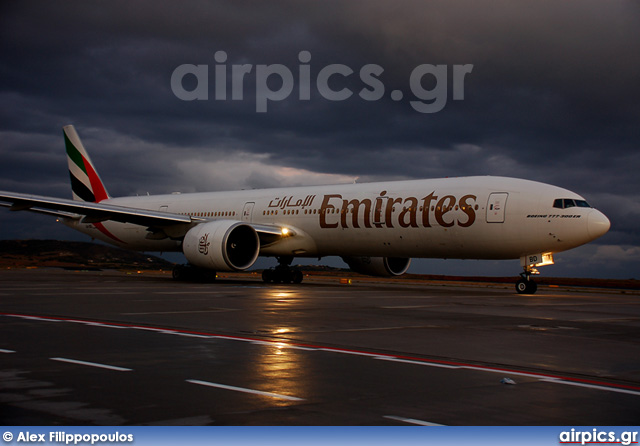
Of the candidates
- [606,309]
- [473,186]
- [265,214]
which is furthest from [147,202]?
[606,309]

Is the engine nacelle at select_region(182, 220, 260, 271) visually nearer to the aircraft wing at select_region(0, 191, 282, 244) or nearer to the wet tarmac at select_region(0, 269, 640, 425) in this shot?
the aircraft wing at select_region(0, 191, 282, 244)

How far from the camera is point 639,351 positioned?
9422 millimetres

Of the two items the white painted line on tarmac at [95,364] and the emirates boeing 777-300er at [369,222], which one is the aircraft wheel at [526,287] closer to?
the emirates boeing 777-300er at [369,222]

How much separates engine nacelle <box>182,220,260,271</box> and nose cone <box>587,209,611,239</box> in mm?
13534

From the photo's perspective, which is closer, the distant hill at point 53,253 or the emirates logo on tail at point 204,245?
the emirates logo on tail at point 204,245

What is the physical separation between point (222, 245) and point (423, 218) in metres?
8.42

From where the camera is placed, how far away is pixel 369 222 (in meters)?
29.0

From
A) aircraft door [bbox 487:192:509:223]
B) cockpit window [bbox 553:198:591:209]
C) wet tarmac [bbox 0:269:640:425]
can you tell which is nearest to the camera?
wet tarmac [bbox 0:269:640:425]

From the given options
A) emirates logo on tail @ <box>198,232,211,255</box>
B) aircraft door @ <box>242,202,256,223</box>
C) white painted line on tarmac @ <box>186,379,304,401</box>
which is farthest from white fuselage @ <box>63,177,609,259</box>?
white painted line on tarmac @ <box>186,379,304,401</box>

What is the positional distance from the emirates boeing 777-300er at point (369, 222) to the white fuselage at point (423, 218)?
41 millimetres

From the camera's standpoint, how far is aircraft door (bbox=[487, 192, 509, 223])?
25359mm

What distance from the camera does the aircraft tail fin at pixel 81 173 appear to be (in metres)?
42.7

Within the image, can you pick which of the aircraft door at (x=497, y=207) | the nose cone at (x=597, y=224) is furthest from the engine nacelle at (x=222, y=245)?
the nose cone at (x=597, y=224)

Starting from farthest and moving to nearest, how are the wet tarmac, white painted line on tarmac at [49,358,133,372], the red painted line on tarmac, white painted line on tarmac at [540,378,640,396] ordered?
white painted line on tarmac at [49,358,133,372] < the red painted line on tarmac < white painted line on tarmac at [540,378,640,396] < the wet tarmac
